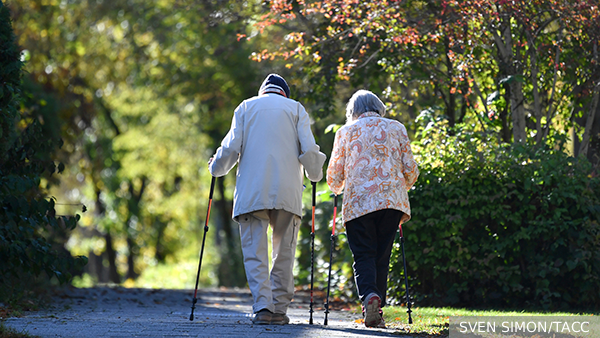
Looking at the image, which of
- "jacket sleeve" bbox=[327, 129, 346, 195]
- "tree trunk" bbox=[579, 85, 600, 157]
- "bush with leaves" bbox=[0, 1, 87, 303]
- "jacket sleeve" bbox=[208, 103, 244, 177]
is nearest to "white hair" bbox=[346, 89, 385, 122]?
"jacket sleeve" bbox=[327, 129, 346, 195]

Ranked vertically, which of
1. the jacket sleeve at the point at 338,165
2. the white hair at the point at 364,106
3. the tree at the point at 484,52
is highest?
the tree at the point at 484,52

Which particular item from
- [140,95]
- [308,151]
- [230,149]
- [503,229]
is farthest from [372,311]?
[140,95]

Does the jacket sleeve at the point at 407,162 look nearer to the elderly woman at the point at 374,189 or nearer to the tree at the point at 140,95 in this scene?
the elderly woman at the point at 374,189

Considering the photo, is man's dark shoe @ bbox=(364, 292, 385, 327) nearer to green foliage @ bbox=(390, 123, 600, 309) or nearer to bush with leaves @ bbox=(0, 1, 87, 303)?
green foliage @ bbox=(390, 123, 600, 309)

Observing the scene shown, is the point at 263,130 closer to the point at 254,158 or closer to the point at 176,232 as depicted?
the point at 254,158

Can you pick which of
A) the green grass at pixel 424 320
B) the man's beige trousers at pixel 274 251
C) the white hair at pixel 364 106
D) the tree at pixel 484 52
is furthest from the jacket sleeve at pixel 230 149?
the tree at pixel 484 52

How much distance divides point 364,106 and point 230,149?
47.1 inches

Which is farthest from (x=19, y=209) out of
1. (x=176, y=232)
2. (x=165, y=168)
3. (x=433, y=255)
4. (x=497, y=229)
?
(x=176, y=232)

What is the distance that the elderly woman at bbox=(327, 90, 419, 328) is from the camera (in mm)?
6035

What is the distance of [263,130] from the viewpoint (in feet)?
20.3

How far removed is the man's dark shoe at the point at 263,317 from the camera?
19.5 ft

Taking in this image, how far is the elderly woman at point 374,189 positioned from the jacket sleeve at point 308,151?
24 centimetres

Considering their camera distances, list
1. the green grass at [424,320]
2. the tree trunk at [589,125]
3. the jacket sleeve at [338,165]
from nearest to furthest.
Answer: the green grass at [424,320]
the jacket sleeve at [338,165]
the tree trunk at [589,125]

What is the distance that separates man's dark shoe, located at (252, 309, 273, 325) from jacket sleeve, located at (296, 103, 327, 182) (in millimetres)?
1190
